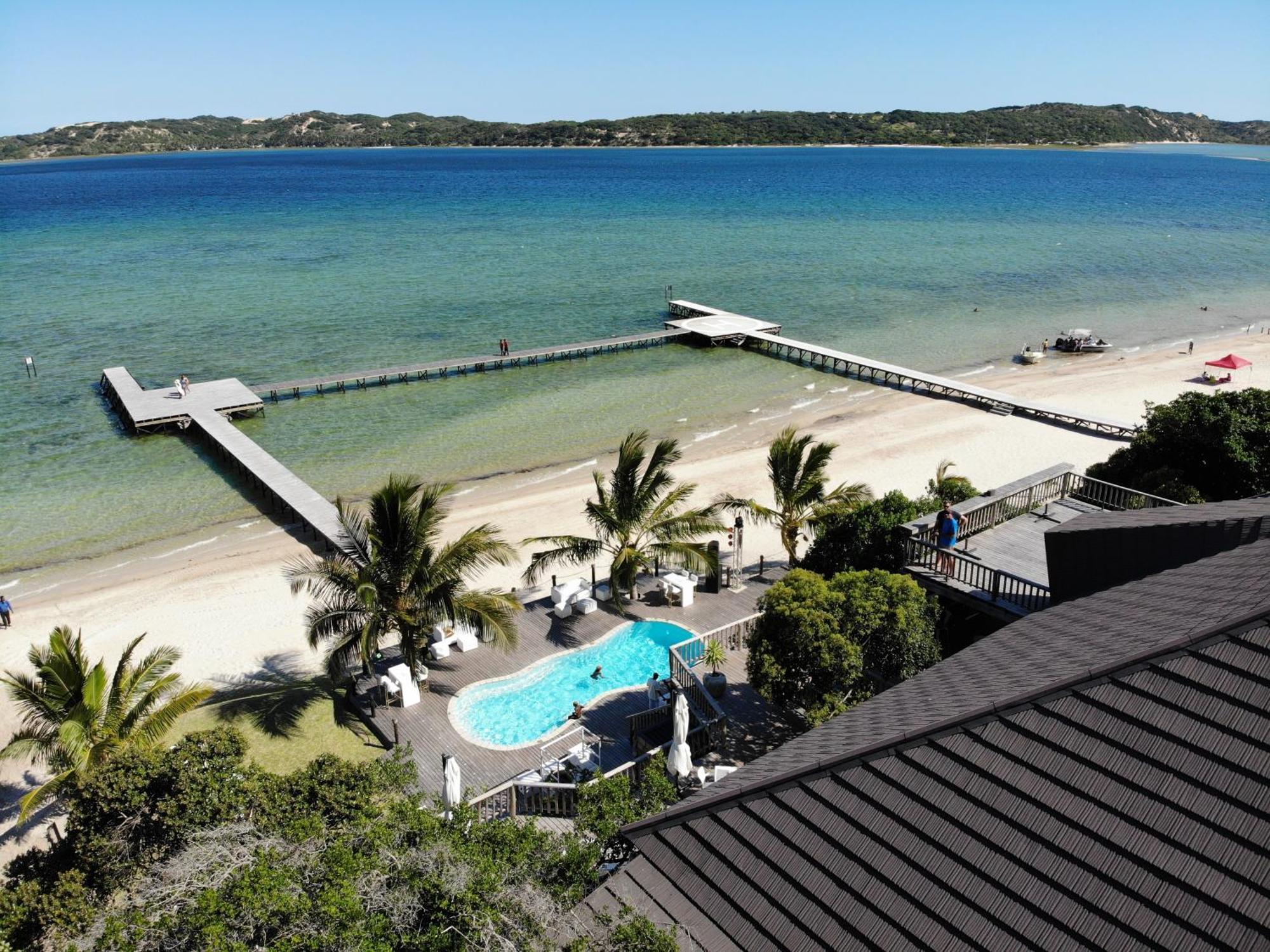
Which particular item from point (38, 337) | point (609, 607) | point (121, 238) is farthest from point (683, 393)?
point (121, 238)

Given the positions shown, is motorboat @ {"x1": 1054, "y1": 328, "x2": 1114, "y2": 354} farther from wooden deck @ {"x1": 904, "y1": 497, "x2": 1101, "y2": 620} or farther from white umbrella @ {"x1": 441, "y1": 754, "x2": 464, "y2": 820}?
white umbrella @ {"x1": 441, "y1": 754, "x2": 464, "y2": 820}

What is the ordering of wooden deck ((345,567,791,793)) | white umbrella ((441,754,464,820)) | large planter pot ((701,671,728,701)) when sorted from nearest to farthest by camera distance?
white umbrella ((441,754,464,820)), wooden deck ((345,567,791,793)), large planter pot ((701,671,728,701))

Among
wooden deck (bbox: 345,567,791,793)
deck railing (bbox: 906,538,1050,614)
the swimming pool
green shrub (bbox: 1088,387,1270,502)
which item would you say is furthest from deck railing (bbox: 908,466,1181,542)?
the swimming pool

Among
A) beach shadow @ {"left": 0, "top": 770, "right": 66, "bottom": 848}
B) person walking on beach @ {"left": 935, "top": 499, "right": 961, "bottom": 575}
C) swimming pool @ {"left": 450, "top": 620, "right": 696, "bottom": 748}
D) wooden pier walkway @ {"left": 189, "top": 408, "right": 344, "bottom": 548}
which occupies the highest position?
person walking on beach @ {"left": 935, "top": 499, "right": 961, "bottom": 575}

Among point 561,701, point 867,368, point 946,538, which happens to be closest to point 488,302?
point 867,368

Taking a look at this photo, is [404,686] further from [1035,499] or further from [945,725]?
[1035,499]

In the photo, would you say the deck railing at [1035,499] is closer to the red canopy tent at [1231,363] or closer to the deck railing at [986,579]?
the deck railing at [986,579]
